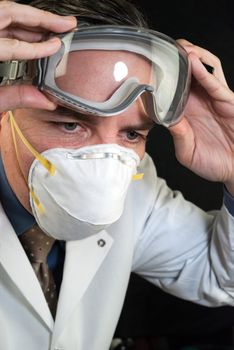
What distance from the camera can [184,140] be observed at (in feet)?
3.70

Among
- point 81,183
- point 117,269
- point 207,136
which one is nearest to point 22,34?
point 81,183

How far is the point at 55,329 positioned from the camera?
1.09 metres

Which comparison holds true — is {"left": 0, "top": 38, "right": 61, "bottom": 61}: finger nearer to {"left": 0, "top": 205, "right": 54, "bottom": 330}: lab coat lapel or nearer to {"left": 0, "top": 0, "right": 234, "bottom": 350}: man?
{"left": 0, "top": 0, "right": 234, "bottom": 350}: man

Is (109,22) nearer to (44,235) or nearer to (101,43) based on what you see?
(101,43)

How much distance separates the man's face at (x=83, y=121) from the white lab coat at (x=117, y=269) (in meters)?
0.13

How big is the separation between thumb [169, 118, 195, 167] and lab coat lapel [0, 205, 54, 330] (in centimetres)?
37

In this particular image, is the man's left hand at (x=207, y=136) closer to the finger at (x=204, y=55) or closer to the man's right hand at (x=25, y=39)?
the finger at (x=204, y=55)

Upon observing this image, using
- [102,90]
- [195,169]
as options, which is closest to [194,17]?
[195,169]

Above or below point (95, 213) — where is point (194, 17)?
above

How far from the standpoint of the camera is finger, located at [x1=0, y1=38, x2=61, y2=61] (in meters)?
0.76

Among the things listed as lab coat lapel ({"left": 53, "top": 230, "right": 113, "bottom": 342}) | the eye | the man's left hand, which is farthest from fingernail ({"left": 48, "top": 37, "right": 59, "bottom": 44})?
lab coat lapel ({"left": 53, "top": 230, "right": 113, "bottom": 342})

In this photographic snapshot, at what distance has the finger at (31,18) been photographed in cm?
76

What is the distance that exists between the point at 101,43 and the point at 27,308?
0.52 meters

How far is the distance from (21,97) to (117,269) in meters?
0.54
